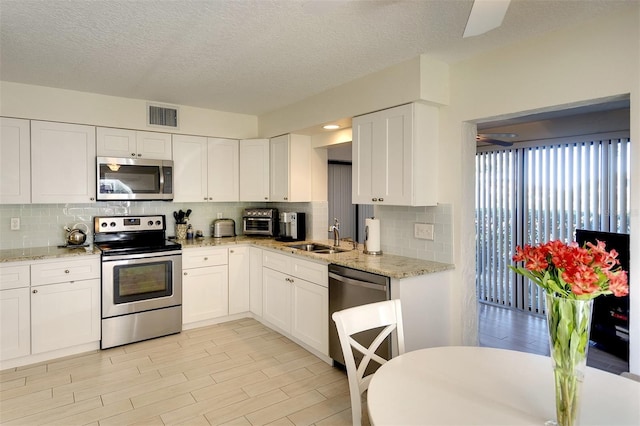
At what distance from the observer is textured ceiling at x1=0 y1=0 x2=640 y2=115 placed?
6.73ft

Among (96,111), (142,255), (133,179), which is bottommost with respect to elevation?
(142,255)

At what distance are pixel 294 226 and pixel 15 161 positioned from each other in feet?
8.93

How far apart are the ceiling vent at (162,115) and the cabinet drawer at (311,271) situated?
2.14 meters

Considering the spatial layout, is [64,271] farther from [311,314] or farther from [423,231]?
[423,231]

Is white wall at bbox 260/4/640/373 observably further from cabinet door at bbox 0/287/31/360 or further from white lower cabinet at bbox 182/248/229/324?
cabinet door at bbox 0/287/31/360

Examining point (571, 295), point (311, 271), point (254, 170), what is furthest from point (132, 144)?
point (571, 295)

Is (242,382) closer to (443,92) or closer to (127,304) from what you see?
(127,304)

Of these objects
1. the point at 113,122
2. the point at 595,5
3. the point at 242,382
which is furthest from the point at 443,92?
the point at 113,122

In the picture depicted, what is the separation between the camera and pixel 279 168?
441 cm

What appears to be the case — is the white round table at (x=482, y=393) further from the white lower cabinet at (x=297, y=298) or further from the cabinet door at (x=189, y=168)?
the cabinet door at (x=189, y=168)

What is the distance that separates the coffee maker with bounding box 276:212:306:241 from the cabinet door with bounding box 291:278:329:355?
91cm

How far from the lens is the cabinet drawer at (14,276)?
3.04 m

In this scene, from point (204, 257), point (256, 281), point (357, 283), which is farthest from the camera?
point (256, 281)

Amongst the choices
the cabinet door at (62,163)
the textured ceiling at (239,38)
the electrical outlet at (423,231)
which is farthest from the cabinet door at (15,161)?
the electrical outlet at (423,231)
